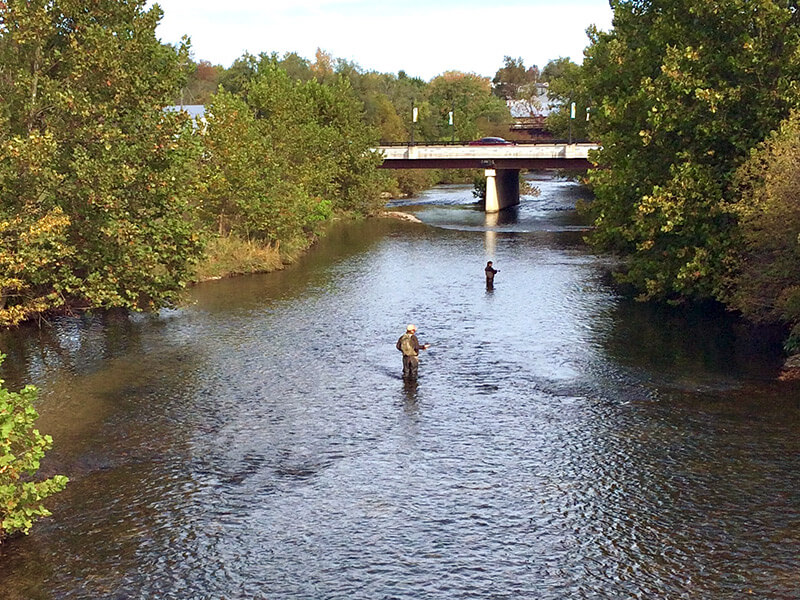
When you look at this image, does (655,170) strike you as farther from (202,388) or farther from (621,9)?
(202,388)

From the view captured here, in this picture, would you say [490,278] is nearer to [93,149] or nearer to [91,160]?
[93,149]

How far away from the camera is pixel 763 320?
38.8 m

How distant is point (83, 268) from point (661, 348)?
2605cm

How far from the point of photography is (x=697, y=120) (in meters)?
41.5

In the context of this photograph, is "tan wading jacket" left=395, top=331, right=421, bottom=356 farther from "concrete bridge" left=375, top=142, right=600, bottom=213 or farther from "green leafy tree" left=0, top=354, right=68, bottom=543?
"concrete bridge" left=375, top=142, right=600, bottom=213

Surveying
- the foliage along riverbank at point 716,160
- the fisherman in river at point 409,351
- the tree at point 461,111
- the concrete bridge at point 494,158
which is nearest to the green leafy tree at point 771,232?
the foliage along riverbank at point 716,160

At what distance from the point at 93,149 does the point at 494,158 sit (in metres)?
70.4

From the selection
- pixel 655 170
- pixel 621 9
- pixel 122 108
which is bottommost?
pixel 655 170

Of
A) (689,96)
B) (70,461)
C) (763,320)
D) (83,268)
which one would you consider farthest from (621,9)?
(70,461)

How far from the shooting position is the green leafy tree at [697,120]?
39469mm

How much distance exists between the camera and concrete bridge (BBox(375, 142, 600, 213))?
321 ft

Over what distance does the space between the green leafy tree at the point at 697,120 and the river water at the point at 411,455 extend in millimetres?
3850

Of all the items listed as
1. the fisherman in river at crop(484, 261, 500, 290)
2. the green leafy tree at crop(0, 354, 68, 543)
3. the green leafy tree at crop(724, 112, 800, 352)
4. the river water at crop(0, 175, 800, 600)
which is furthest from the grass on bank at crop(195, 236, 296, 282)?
the green leafy tree at crop(0, 354, 68, 543)

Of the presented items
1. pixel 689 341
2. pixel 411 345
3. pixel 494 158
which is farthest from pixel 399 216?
pixel 411 345
